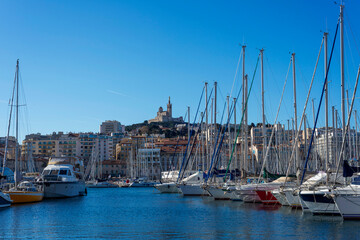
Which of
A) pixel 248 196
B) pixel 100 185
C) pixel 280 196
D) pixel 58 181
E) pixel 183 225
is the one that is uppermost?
pixel 58 181

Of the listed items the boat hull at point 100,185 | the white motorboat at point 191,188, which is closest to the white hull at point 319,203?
the white motorboat at point 191,188

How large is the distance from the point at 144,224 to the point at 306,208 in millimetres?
9113

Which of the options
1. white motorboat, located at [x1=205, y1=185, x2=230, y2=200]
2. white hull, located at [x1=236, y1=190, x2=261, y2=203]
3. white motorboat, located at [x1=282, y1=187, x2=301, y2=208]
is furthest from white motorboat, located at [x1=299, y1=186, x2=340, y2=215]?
white motorboat, located at [x1=205, y1=185, x2=230, y2=200]

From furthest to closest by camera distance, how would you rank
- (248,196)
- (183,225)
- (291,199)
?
(248,196) < (291,199) < (183,225)

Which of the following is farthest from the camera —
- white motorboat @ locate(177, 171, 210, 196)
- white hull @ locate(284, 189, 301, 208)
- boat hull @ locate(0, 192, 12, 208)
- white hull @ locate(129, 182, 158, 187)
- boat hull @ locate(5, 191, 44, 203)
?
white hull @ locate(129, 182, 158, 187)

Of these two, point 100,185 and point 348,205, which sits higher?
point 348,205

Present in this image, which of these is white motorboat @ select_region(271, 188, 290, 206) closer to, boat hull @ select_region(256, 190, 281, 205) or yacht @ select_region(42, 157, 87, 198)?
boat hull @ select_region(256, 190, 281, 205)

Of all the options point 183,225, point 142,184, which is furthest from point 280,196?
point 142,184

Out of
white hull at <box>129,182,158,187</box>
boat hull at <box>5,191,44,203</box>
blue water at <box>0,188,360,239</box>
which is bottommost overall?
blue water at <box>0,188,360,239</box>

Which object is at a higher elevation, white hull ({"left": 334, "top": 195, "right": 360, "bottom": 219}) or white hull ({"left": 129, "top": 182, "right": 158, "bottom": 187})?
white hull ({"left": 334, "top": 195, "right": 360, "bottom": 219})

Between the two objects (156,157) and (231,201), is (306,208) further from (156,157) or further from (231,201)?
(156,157)

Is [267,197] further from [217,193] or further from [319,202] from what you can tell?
[319,202]

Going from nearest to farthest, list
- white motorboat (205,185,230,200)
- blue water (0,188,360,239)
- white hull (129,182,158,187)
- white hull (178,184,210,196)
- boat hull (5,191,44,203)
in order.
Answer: blue water (0,188,360,239), boat hull (5,191,44,203), white motorboat (205,185,230,200), white hull (178,184,210,196), white hull (129,182,158,187)

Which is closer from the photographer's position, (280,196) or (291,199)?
(291,199)
